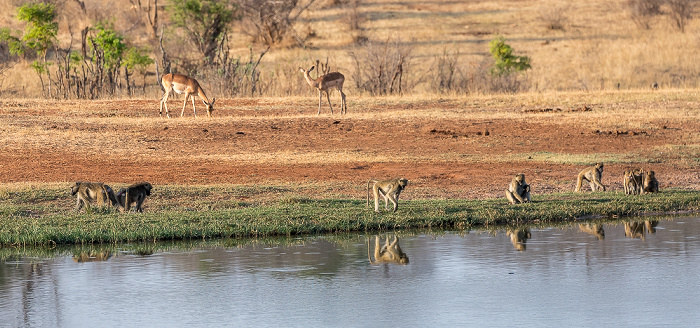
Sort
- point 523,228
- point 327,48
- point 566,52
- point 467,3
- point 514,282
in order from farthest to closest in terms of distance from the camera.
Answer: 1. point 467,3
2. point 327,48
3. point 566,52
4. point 523,228
5. point 514,282

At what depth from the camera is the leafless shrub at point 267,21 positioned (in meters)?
49.6

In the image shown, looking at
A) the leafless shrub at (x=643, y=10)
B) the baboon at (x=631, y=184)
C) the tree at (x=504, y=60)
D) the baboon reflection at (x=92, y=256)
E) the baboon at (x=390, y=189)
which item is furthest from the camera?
the leafless shrub at (x=643, y=10)

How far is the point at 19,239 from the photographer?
11727 millimetres

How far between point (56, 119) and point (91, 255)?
1590cm

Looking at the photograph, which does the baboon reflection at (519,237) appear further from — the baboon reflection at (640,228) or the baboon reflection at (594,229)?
the baboon reflection at (640,228)

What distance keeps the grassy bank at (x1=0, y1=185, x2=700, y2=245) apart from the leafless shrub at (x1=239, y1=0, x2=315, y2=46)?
3456 cm

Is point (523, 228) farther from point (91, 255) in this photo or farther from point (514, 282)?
point (91, 255)

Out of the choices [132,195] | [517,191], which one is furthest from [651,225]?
[132,195]

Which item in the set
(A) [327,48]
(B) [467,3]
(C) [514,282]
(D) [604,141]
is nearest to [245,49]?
(A) [327,48]

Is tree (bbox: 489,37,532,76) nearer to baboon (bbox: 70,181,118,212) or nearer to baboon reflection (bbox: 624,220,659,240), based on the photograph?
baboon reflection (bbox: 624,220,659,240)

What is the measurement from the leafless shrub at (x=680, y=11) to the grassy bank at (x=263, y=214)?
37126 mm

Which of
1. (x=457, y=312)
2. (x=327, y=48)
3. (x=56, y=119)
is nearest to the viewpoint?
(x=457, y=312)

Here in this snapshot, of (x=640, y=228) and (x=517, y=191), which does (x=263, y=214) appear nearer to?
(x=517, y=191)

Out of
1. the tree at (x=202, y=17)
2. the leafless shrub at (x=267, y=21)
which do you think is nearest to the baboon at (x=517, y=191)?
the tree at (x=202, y=17)
